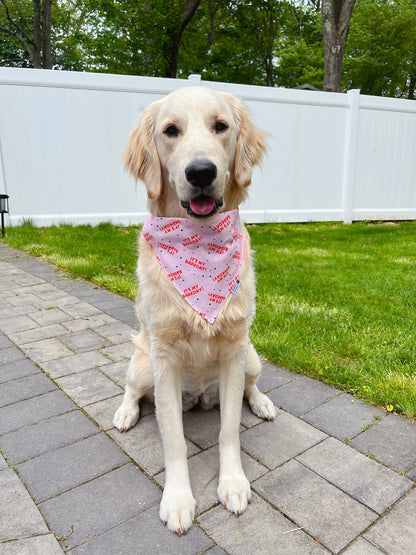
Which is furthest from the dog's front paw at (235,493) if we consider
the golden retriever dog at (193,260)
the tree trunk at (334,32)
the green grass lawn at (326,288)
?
the tree trunk at (334,32)

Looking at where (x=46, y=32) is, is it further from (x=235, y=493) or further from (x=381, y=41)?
(x=235, y=493)

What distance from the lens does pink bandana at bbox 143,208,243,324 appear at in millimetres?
1931

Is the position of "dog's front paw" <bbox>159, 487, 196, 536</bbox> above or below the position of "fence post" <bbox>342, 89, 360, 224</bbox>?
below

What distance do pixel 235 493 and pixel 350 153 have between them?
8.35 meters

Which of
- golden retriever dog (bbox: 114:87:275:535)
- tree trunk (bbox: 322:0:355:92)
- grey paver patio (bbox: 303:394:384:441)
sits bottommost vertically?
grey paver patio (bbox: 303:394:384:441)

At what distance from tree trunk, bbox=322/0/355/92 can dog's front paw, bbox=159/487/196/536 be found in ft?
35.0

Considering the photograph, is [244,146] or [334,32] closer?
[244,146]

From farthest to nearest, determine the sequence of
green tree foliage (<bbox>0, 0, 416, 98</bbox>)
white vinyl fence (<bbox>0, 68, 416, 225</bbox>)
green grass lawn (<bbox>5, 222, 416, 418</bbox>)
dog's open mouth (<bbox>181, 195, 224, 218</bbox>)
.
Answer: green tree foliage (<bbox>0, 0, 416, 98</bbox>) < white vinyl fence (<bbox>0, 68, 416, 225</bbox>) < green grass lawn (<bbox>5, 222, 416, 418</bbox>) < dog's open mouth (<bbox>181, 195, 224, 218</bbox>)

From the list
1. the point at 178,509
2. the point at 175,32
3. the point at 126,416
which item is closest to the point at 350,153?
the point at 126,416

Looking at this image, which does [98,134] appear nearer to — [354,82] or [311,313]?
[311,313]

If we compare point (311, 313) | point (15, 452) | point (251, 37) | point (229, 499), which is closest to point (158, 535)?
point (229, 499)

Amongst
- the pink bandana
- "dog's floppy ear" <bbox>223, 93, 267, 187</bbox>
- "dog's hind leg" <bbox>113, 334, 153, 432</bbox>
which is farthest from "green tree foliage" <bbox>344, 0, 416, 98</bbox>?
"dog's hind leg" <bbox>113, 334, 153, 432</bbox>

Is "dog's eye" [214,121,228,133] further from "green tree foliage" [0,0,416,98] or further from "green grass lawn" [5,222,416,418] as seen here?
"green tree foliage" [0,0,416,98]

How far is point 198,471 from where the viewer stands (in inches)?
77.0
